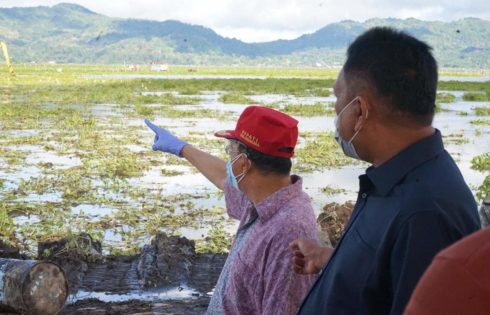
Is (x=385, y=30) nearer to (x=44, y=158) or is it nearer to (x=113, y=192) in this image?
(x=113, y=192)

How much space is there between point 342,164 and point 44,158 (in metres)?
5.99

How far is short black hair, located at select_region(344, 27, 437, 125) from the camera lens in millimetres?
1851

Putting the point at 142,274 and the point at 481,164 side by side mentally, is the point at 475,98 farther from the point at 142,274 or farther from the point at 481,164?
the point at 142,274

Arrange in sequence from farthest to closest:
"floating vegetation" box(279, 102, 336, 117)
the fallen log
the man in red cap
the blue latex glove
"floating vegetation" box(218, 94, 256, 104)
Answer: "floating vegetation" box(218, 94, 256, 104) → "floating vegetation" box(279, 102, 336, 117) → the fallen log → the blue latex glove → the man in red cap

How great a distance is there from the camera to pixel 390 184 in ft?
6.00

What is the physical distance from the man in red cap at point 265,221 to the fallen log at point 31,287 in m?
2.39

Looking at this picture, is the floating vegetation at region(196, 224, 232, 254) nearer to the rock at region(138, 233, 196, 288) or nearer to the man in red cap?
the rock at region(138, 233, 196, 288)

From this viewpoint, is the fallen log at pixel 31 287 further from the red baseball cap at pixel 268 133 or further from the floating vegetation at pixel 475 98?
the floating vegetation at pixel 475 98

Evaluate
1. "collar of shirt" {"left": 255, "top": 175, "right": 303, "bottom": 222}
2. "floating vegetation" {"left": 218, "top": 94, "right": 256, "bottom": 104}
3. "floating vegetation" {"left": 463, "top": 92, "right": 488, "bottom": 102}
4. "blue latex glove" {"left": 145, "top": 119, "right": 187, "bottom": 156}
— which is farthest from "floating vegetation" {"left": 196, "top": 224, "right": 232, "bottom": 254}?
"floating vegetation" {"left": 463, "top": 92, "right": 488, "bottom": 102}

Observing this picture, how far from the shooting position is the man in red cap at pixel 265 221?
8.02ft

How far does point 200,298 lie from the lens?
18.6 feet

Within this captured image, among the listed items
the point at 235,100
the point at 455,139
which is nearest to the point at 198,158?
the point at 455,139

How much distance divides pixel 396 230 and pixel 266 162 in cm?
108

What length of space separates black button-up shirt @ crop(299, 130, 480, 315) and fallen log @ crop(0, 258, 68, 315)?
3.28 meters
